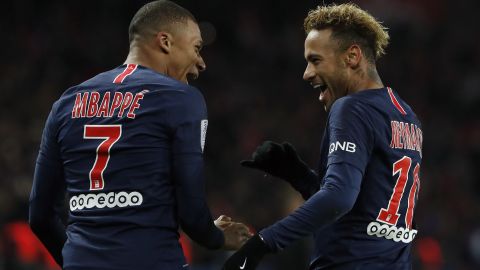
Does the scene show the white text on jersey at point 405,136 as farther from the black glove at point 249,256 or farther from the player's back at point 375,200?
the black glove at point 249,256

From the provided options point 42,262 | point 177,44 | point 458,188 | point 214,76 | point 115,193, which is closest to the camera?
point 115,193

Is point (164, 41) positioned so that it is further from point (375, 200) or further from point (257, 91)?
point (257, 91)

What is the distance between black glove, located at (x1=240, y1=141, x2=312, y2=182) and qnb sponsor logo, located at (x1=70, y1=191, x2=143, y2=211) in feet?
2.83

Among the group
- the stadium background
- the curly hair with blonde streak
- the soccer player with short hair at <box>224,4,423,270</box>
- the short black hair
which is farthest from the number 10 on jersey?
the stadium background

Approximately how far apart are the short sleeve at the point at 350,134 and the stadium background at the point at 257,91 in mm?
4252

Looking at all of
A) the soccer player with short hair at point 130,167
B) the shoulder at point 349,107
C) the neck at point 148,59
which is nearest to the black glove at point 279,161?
the shoulder at point 349,107

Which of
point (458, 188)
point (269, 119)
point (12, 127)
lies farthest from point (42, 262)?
point (458, 188)

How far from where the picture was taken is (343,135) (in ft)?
12.5

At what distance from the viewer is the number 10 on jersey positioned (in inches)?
144

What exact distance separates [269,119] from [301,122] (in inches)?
19.2

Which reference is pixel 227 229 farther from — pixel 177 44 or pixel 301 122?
pixel 301 122

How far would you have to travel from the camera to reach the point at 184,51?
4.02 m

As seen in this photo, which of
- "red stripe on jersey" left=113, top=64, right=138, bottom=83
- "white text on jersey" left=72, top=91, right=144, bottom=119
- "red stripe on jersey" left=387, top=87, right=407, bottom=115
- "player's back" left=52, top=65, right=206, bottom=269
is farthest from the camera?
"red stripe on jersey" left=387, top=87, right=407, bottom=115

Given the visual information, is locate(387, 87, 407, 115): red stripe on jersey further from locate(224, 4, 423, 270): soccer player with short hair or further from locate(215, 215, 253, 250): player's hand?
locate(215, 215, 253, 250): player's hand
